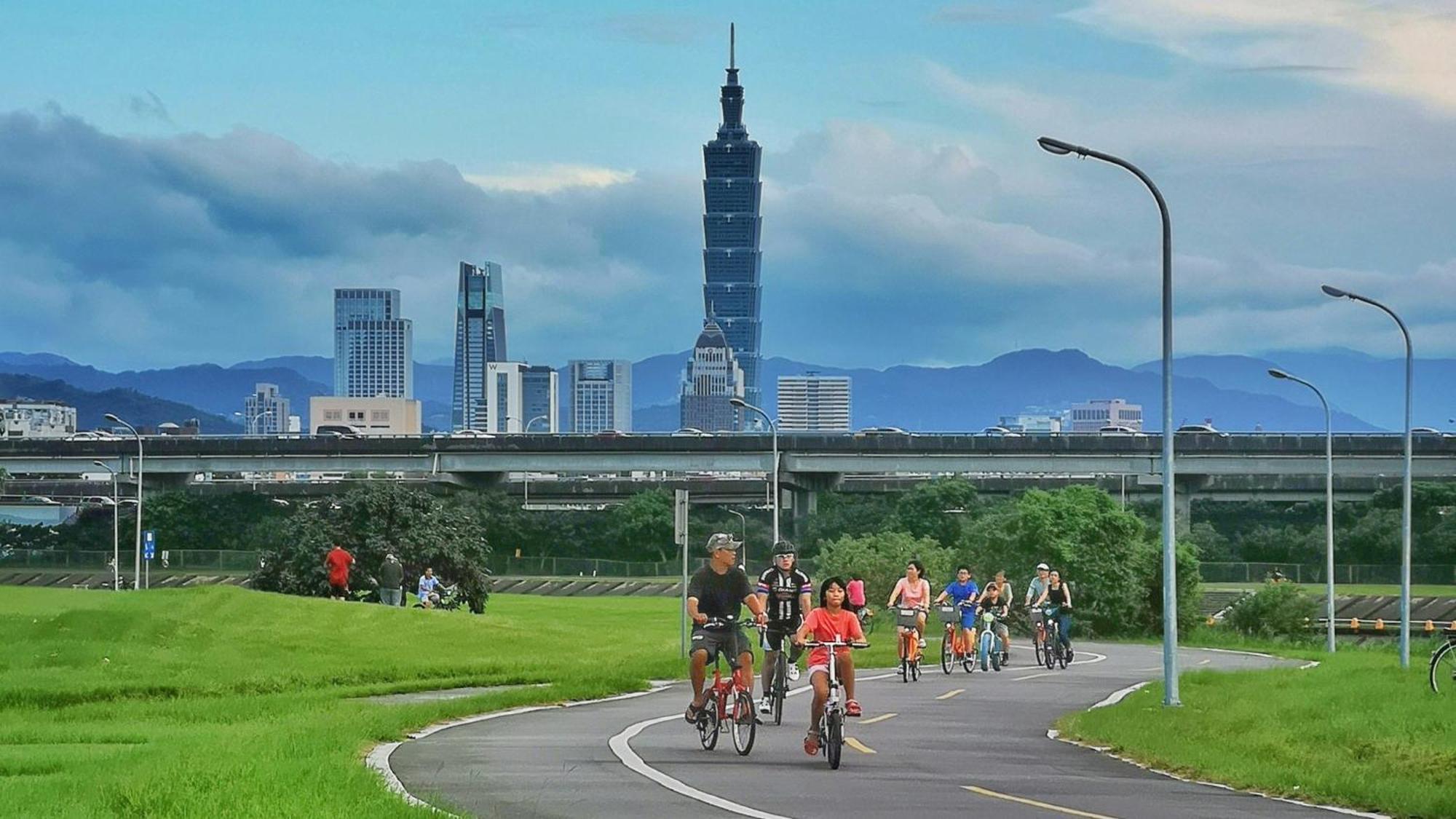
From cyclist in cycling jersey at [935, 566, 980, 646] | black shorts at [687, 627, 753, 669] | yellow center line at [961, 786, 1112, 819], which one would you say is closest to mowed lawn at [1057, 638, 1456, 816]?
yellow center line at [961, 786, 1112, 819]

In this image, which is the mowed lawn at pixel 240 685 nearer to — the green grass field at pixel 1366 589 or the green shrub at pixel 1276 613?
the green shrub at pixel 1276 613

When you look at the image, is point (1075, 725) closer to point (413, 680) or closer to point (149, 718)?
point (149, 718)

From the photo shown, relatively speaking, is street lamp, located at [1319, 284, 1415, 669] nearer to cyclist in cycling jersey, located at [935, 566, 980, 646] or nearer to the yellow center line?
cyclist in cycling jersey, located at [935, 566, 980, 646]

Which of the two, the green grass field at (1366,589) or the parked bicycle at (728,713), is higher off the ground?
the parked bicycle at (728,713)

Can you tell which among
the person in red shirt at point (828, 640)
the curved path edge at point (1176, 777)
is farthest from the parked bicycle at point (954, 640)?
the person in red shirt at point (828, 640)

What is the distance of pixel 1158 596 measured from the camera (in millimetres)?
68750

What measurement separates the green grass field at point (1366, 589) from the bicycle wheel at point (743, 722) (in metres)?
78.2

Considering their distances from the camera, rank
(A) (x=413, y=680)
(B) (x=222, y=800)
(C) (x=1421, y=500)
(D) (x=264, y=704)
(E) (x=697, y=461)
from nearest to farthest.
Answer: (B) (x=222, y=800), (D) (x=264, y=704), (A) (x=413, y=680), (C) (x=1421, y=500), (E) (x=697, y=461)

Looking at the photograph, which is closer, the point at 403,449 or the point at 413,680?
the point at 413,680

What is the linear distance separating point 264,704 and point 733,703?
29.4 ft

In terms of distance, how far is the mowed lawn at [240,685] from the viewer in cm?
1512

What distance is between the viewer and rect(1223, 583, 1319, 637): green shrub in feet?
224

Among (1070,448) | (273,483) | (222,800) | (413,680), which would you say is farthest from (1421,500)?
(222,800)

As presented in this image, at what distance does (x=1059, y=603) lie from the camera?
38.9 m
